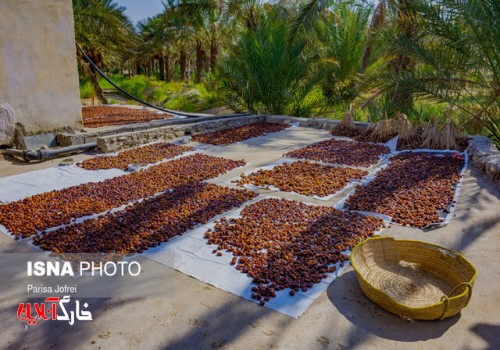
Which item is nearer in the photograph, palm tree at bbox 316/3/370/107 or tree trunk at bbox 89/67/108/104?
palm tree at bbox 316/3/370/107

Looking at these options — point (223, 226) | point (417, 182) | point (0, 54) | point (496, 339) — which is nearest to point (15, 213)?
point (223, 226)

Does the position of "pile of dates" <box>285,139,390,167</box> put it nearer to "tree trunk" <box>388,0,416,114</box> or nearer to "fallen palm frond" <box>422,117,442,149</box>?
"fallen palm frond" <box>422,117,442,149</box>

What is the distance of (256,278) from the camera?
9.34 feet

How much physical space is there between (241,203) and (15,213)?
2.27 meters

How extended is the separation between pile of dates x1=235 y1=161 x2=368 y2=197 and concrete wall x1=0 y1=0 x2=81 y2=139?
12.3 ft

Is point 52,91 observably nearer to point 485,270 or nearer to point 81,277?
point 81,277

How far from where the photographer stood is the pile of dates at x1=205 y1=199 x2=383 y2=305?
2.86 m

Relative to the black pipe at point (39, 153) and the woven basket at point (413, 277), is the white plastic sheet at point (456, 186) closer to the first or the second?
the woven basket at point (413, 277)

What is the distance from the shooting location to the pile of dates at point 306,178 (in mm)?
4832

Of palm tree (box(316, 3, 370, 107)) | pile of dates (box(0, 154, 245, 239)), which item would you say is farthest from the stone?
palm tree (box(316, 3, 370, 107))

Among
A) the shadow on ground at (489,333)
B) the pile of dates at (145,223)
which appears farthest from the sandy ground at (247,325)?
the pile of dates at (145,223)

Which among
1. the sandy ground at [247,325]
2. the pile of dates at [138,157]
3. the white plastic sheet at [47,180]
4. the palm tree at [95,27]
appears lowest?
the sandy ground at [247,325]

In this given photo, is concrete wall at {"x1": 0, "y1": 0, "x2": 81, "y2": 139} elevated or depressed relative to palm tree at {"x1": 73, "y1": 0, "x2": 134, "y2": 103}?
depressed

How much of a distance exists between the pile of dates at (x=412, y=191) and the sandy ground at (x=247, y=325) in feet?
3.56
